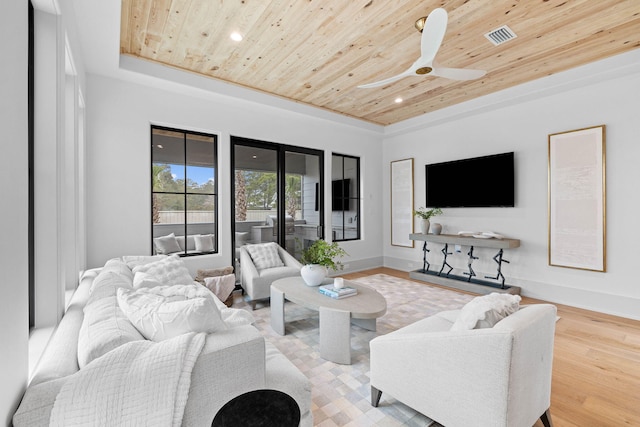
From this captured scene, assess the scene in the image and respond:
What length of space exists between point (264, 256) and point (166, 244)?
4.10ft

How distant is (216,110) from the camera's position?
4.04 m

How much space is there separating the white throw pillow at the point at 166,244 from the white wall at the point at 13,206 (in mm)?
2761

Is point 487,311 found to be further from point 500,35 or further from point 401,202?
point 401,202

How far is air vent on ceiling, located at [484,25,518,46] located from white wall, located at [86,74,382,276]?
2784mm

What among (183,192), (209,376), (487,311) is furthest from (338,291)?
(183,192)

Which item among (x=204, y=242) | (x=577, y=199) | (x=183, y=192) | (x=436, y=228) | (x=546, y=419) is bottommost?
(x=546, y=419)

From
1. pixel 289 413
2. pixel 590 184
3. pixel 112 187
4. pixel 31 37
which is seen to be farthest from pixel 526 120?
pixel 112 187

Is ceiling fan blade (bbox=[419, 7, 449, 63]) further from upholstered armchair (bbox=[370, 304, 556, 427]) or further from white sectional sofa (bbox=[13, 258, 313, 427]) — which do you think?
white sectional sofa (bbox=[13, 258, 313, 427])

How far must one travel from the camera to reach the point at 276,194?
186 inches

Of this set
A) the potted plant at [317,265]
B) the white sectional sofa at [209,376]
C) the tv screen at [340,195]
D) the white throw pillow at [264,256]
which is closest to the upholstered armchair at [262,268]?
the white throw pillow at [264,256]

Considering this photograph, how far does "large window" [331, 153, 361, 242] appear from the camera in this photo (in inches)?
217

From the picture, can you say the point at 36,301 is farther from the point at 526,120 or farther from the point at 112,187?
the point at 526,120

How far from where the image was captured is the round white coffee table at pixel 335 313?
2314 mm

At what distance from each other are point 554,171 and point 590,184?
1.33 ft
